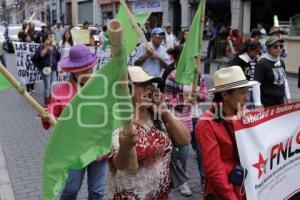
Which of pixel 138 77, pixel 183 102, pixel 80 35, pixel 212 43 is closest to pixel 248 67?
pixel 183 102

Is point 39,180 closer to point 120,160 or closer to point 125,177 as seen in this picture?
point 125,177

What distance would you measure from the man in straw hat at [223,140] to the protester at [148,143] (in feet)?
0.53

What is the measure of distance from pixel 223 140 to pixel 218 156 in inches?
4.3

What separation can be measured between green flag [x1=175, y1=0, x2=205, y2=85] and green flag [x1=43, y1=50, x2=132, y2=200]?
2502 mm

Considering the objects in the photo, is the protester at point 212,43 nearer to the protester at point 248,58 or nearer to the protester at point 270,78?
the protester at point 248,58

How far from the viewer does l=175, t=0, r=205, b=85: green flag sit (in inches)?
182

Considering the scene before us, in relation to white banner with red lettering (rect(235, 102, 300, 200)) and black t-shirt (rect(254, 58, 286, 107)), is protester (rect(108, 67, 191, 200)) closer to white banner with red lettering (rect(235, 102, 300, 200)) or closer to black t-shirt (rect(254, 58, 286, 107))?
white banner with red lettering (rect(235, 102, 300, 200))

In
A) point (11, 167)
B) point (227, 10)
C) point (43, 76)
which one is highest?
point (227, 10)

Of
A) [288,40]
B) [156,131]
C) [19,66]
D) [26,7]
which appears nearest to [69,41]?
[19,66]

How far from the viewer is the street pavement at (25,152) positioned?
5.23m

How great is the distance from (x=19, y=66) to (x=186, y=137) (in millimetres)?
9381

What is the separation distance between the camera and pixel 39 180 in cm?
558

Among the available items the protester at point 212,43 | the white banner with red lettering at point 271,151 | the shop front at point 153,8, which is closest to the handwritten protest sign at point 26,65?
the white banner with red lettering at point 271,151

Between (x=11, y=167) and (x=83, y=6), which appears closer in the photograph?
(x=11, y=167)
